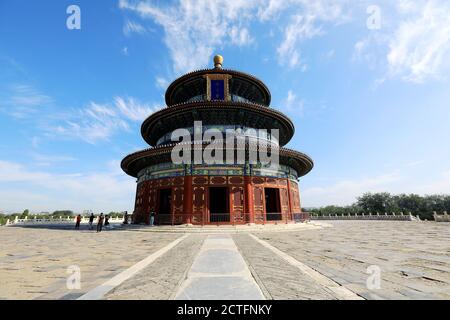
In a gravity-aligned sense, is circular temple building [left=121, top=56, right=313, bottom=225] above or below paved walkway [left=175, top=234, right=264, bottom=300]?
above

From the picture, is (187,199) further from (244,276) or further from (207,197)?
(244,276)

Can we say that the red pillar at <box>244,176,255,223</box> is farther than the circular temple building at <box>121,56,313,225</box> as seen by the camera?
No

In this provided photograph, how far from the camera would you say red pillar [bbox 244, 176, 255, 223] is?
1625 centimetres

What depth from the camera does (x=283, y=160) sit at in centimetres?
1914

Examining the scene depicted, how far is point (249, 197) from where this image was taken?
1664 centimetres

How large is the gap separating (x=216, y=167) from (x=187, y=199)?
313 cm

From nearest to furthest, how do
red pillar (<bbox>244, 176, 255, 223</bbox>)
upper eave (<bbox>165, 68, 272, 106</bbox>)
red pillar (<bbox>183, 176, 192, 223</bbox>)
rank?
red pillar (<bbox>183, 176, 192, 223</bbox>)
red pillar (<bbox>244, 176, 255, 223</bbox>)
upper eave (<bbox>165, 68, 272, 106</bbox>)

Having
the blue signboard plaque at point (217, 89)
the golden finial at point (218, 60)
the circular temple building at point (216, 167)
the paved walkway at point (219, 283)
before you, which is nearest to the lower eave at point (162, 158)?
the circular temple building at point (216, 167)

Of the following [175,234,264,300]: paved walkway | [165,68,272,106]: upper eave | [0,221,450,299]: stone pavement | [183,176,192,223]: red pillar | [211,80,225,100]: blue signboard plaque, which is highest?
[165,68,272,106]: upper eave

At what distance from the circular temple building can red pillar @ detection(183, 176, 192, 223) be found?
0.07m

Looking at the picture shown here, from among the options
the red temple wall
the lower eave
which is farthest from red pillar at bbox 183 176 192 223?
the lower eave

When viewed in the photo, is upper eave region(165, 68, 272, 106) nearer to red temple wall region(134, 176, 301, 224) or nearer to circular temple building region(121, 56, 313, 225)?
circular temple building region(121, 56, 313, 225)
